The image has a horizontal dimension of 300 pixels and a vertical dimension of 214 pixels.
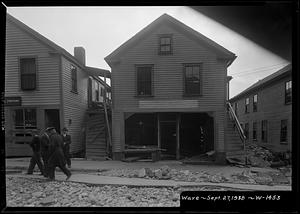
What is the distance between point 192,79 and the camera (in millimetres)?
3881

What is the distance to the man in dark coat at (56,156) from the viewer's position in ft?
12.8

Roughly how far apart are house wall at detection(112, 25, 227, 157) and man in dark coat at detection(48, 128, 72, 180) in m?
0.99

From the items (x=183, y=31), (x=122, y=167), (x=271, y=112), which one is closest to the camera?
(x=183, y=31)

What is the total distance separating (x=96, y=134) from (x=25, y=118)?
1376mm

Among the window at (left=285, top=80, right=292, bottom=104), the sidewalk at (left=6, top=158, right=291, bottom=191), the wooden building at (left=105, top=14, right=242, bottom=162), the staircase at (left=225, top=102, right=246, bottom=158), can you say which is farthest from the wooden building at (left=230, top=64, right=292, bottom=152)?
the sidewalk at (left=6, top=158, right=291, bottom=191)

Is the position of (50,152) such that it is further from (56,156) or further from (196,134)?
(196,134)

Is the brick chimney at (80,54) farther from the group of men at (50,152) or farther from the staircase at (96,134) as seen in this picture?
the group of men at (50,152)

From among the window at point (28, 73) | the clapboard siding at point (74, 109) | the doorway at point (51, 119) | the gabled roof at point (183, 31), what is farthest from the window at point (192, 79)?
the window at point (28, 73)

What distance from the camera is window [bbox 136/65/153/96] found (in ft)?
13.2

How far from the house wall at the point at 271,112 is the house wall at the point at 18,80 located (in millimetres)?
3607

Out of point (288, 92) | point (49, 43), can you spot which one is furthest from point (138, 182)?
point (288, 92)
